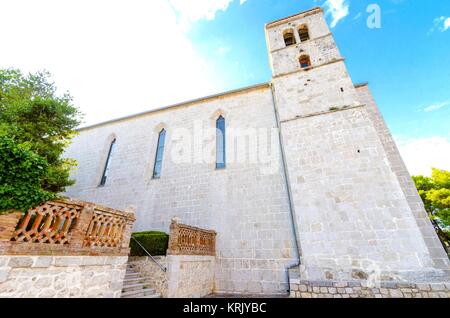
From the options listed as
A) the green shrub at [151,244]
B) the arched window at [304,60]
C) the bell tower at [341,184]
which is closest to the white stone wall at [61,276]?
the green shrub at [151,244]

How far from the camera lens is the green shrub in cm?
603

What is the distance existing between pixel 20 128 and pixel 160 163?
6069 millimetres

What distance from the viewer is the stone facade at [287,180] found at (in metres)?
6.05

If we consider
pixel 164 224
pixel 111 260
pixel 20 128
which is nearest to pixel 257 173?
pixel 164 224

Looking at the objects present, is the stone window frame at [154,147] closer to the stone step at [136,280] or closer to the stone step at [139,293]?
the stone step at [136,280]

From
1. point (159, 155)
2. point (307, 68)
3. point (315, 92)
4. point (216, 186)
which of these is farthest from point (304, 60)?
point (159, 155)

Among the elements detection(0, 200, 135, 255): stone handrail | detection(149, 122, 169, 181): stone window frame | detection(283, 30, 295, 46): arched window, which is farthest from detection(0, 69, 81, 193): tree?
detection(283, 30, 295, 46): arched window

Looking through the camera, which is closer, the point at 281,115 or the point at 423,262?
the point at 423,262

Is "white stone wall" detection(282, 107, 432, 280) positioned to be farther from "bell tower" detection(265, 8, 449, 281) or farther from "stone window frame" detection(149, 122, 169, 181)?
"stone window frame" detection(149, 122, 169, 181)

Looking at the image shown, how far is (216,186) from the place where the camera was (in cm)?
912

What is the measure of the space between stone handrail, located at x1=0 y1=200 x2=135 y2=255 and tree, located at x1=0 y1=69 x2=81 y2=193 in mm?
2892

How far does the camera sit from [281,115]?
9.37 metres

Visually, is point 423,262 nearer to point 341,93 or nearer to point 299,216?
point 299,216

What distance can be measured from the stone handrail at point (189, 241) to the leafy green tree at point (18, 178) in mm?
3343
